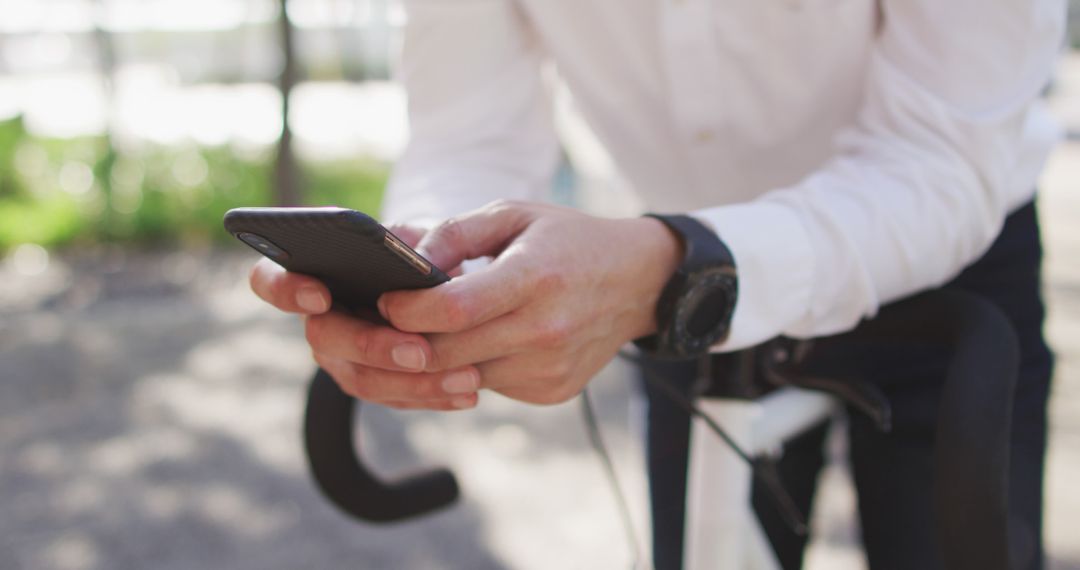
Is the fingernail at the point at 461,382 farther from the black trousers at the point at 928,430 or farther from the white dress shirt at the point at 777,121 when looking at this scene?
the black trousers at the point at 928,430

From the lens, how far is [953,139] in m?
1.02

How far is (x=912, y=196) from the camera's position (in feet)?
3.33

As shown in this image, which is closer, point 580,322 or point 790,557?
point 580,322

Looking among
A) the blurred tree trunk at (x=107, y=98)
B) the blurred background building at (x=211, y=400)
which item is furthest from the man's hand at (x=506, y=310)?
the blurred tree trunk at (x=107, y=98)

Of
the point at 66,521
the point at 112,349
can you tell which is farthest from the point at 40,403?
the point at 66,521

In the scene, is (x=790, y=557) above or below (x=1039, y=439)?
below

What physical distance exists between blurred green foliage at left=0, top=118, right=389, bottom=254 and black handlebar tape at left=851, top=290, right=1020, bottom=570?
18.5ft

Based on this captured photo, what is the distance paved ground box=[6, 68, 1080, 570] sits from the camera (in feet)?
9.72

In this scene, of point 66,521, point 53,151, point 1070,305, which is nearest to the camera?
point 66,521

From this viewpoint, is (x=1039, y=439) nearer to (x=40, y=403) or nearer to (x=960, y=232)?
(x=960, y=232)

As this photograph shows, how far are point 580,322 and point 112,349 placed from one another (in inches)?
165

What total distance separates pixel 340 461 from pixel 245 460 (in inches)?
103

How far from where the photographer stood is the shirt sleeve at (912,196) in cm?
100

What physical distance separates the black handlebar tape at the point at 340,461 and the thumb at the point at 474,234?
0.26 meters
